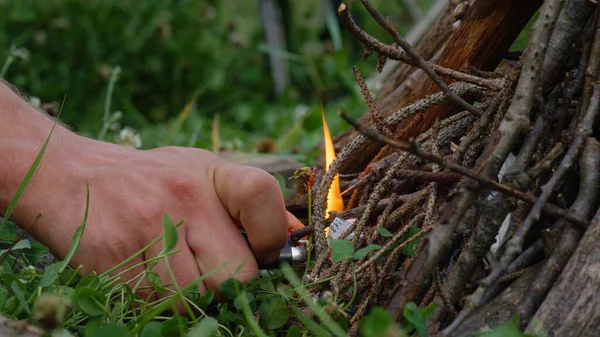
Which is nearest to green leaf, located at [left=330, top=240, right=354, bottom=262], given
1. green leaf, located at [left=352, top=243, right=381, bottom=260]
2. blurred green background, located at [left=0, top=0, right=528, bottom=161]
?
green leaf, located at [left=352, top=243, right=381, bottom=260]

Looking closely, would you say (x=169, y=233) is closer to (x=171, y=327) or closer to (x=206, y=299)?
(x=171, y=327)

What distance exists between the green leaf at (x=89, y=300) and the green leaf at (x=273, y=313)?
28 centimetres

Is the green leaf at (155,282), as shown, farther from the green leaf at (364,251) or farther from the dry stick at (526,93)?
the dry stick at (526,93)

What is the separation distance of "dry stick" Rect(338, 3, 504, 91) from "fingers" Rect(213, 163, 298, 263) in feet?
0.98

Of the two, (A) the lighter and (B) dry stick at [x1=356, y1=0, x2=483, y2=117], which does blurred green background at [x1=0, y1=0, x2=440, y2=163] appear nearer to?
(A) the lighter

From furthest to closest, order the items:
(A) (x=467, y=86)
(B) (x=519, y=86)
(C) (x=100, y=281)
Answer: (A) (x=467, y=86) < (C) (x=100, y=281) < (B) (x=519, y=86)

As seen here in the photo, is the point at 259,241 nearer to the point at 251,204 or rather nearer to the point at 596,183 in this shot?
the point at 251,204

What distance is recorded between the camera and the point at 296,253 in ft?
4.78

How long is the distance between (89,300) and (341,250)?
1.41ft

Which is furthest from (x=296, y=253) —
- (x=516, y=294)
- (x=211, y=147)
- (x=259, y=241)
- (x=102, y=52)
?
(x=102, y=52)

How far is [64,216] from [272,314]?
18.3 inches

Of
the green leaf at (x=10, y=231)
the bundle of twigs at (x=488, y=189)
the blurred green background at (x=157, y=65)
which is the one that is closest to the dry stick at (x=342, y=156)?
the bundle of twigs at (x=488, y=189)

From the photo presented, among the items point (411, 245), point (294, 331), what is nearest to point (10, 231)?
point (294, 331)

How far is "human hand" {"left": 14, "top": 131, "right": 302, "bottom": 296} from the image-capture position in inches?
52.9
